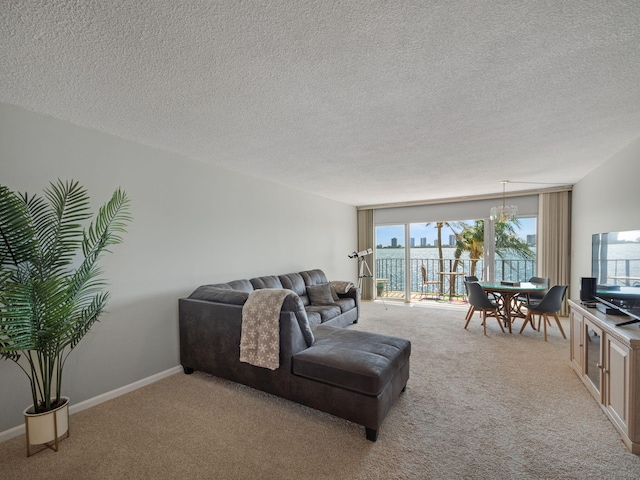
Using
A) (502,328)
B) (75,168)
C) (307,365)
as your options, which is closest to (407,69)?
(307,365)

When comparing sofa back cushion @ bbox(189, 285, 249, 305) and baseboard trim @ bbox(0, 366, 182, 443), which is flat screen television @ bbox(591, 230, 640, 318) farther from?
baseboard trim @ bbox(0, 366, 182, 443)

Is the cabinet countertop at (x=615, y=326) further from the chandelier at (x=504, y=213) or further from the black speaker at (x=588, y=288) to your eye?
the chandelier at (x=504, y=213)

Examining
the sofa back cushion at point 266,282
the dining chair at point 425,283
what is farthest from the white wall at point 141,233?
the dining chair at point 425,283

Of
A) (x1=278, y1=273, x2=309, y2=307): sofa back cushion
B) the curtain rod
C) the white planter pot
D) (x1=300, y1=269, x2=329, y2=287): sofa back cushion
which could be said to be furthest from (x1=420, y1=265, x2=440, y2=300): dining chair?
the white planter pot

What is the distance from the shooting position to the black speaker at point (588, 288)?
107 inches

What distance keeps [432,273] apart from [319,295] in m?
3.63

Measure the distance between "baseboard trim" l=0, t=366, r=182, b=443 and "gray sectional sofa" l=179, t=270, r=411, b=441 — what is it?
0.20m

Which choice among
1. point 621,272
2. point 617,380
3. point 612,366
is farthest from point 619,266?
point 617,380

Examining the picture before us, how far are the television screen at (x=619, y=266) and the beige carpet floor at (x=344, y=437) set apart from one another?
0.94 m

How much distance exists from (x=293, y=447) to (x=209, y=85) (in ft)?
7.95

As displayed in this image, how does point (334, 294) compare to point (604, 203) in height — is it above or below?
below

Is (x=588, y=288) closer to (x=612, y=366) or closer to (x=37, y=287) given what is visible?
(x=612, y=366)

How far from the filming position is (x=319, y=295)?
4.42 m

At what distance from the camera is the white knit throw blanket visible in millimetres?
2238
